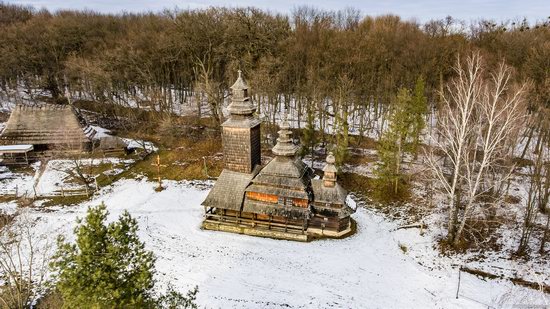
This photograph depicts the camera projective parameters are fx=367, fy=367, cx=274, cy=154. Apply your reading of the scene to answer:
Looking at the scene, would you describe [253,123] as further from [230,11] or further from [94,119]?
[94,119]

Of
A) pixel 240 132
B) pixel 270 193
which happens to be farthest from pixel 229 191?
pixel 240 132

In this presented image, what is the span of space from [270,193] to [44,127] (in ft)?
89.5

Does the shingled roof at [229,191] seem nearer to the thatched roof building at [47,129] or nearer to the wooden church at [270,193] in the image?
the wooden church at [270,193]

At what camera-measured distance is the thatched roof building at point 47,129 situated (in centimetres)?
3659

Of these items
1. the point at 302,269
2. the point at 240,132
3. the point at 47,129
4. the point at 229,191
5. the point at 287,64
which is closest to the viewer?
the point at 302,269

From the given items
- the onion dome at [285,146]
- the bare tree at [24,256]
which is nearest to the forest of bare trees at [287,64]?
the onion dome at [285,146]

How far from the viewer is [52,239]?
76.7ft

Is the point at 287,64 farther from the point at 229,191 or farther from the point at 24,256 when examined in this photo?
the point at 24,256

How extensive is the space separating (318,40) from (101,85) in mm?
28343

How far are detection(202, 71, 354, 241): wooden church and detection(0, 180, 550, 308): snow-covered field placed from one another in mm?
949

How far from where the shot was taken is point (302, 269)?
67.7 ft

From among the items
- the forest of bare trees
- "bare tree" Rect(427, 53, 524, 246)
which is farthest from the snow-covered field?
the forest of bare trees

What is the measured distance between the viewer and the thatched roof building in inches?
1441

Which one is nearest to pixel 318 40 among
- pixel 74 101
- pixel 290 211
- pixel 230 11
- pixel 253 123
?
pixel 230 11
